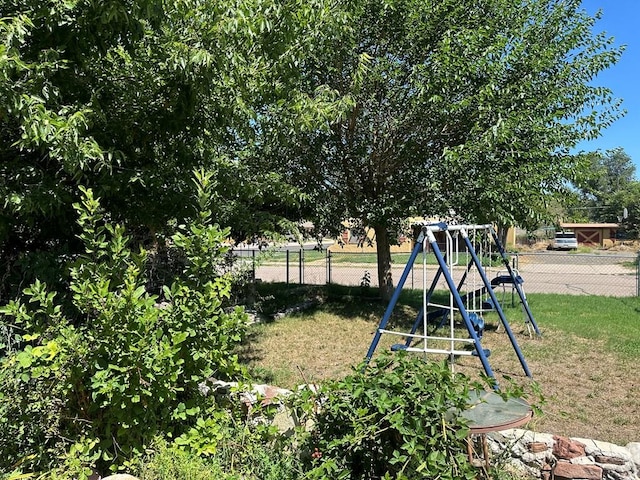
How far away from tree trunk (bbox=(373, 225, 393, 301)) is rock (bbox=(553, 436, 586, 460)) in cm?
670

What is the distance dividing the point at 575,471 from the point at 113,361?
3.18 m

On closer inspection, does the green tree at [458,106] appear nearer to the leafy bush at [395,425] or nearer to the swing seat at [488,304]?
the swing seat at [488,304]

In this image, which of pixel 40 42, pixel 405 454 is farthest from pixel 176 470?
pixel 40 42

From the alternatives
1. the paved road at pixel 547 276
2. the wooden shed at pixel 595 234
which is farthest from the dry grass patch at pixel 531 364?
the wooden shed at pixel 595 234

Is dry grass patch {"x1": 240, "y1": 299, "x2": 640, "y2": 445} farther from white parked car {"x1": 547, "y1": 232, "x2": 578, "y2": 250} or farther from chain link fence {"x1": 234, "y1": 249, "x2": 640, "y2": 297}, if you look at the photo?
white parked car {"x1": 547, "y1": 232, "x2": 578, "y2": 250}

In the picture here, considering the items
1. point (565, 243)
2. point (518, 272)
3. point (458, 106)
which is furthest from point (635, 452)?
point (565, 243)

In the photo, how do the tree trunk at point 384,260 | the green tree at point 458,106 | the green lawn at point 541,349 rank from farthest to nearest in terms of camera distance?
the tree trunk at point 384,260
the green tree at point 458,106
the green lawn at point 541,349

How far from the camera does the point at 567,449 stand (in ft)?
11.4

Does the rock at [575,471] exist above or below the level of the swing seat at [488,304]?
below

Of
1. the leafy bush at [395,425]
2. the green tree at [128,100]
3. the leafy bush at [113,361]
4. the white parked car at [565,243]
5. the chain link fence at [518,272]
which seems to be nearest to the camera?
the leafy bush at [395,425]

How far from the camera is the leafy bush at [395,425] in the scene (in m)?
2.37

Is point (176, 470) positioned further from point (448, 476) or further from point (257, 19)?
point (257, 19)

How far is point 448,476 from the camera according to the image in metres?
2.32

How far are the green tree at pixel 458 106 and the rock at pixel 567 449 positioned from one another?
15.6 ft
